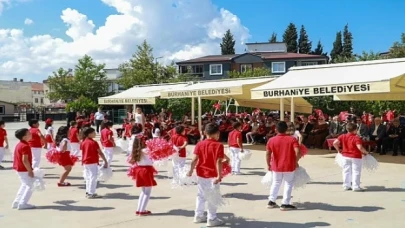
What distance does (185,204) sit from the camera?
8.40 meters

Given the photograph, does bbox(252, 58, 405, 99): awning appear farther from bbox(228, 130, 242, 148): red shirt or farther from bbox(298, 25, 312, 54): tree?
bbox(298, 25, 312, 54): tree

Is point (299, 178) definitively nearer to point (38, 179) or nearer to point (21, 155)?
point (38, 179)

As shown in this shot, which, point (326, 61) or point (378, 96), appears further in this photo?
point (326, 61)

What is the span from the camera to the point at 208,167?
692 centimetres

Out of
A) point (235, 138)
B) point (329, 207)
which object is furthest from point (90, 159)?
point (329, 207)

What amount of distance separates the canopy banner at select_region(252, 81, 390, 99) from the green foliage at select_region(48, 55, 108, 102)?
44772 mm

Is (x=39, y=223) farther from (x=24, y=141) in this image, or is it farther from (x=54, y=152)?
(x=54, y=152)

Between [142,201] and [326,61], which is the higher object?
[326,61]

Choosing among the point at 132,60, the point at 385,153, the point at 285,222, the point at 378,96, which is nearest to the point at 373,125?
the point at 385,153

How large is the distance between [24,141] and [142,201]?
8.62 ft

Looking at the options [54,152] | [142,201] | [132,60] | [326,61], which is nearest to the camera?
[142,201]

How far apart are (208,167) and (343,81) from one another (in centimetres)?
924

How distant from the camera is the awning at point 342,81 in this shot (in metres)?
13.8

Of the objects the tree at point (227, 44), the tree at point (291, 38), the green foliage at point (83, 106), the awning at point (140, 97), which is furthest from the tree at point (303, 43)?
the awning at point (140, 97)
